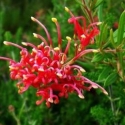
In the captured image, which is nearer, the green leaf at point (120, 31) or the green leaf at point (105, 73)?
the green leaf at point (120, 31)

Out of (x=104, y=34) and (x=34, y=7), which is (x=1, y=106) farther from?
(x=34, y=7)

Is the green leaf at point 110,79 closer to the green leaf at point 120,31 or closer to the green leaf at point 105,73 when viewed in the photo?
the green leaf at point 105,73

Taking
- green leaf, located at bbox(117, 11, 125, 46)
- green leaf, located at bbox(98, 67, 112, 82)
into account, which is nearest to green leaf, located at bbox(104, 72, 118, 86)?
green leaf, located at bbox(98, 67, 112, 82)

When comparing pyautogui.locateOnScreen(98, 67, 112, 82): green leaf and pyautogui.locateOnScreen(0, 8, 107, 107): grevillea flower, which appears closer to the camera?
pyautogui.locateOnScreen(0, 8, 107, 107): grevillea flower

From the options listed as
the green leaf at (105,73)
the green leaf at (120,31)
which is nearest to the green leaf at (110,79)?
the green leaf at (105,73)

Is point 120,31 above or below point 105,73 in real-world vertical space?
above

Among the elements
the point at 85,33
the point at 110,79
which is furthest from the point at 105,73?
the point at 85,33

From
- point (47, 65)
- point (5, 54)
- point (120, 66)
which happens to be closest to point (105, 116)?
point (120, 66)

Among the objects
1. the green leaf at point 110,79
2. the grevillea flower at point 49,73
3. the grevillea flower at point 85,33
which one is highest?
the grevillea flower at point 85,33

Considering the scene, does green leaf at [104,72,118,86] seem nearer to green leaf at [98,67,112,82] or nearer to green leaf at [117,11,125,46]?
green leaf at [98,67,112,82]

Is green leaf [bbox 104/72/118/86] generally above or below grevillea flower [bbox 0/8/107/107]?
below

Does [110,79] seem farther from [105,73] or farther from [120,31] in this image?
[120,31]
